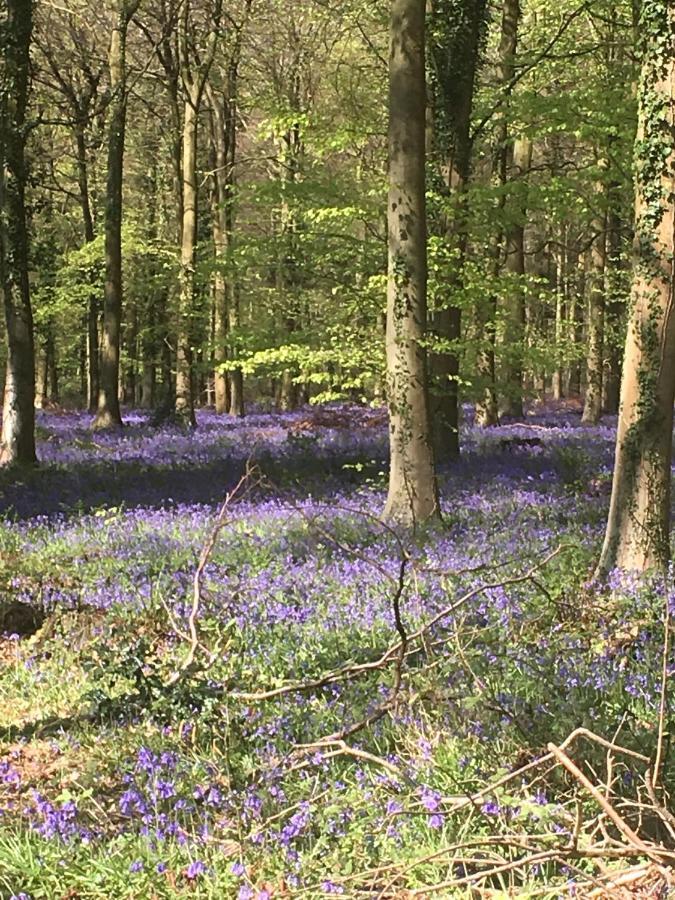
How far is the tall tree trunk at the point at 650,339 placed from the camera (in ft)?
20.7

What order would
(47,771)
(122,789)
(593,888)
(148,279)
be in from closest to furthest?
(593,888) < (122,789) < (47,771) < (148,279)

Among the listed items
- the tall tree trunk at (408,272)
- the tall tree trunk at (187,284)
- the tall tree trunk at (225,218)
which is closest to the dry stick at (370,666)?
the tall tree trunk at (408,272)

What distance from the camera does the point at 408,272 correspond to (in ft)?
29.2

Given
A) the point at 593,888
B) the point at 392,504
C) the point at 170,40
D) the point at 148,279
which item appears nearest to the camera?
the point at 593,888

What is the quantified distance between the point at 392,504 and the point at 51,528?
390cm

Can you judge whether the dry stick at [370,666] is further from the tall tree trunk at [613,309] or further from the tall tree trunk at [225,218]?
the tall tree trunk at [225,218]

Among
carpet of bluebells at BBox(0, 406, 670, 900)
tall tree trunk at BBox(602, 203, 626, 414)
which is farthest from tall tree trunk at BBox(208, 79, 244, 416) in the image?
carpet of bluebells at BBox(0, 406, 670, 900)

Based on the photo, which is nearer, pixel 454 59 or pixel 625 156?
pixel 625 156

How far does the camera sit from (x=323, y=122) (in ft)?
43.0

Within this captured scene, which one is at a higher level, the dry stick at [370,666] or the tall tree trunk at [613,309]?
the tall tree trunk at [613,309]

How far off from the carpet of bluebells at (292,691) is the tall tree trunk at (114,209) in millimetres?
10610

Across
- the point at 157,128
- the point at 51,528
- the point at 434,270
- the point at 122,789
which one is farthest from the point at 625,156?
the point at 157,128

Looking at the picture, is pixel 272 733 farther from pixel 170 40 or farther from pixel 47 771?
pixel 170 40

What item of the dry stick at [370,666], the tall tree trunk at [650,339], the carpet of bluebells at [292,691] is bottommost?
the carpet of bluebells at [292,691]
